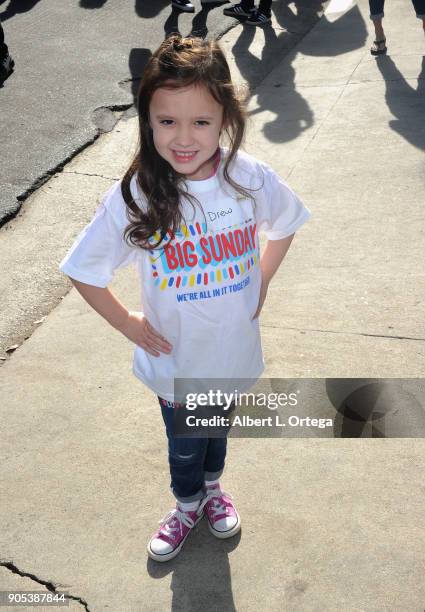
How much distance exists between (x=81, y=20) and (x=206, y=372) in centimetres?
662

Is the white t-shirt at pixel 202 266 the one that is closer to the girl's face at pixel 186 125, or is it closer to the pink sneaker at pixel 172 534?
the girl's face at pixel 186 125

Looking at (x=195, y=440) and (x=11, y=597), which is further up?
(x=195, y=440)

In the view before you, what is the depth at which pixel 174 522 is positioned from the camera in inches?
117

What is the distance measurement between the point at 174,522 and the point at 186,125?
1440 millimetres

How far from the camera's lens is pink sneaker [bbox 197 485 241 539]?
296cm

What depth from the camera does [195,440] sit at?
2744mm

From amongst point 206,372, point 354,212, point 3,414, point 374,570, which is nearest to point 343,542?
point 374,570

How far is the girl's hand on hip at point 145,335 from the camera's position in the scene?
8.43 ft

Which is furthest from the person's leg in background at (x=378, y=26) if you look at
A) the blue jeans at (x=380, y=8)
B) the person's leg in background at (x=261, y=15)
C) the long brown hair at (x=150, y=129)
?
the long brown hair at (x=150, y=129)

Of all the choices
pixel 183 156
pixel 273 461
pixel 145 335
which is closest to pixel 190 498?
pixel 273 461

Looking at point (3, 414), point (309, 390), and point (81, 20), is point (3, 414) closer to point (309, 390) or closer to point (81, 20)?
point (309, 390)

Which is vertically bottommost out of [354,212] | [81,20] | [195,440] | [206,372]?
[81,20]

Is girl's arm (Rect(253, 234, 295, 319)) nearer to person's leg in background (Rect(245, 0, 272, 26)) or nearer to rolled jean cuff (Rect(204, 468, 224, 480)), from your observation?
rolled jean cuff (Rect(204, 468, 224, 480))

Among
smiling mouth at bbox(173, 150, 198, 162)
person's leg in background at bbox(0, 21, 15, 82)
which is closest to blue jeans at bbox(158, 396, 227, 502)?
smiling mouth at bbox(173, 150, 198, 162)
